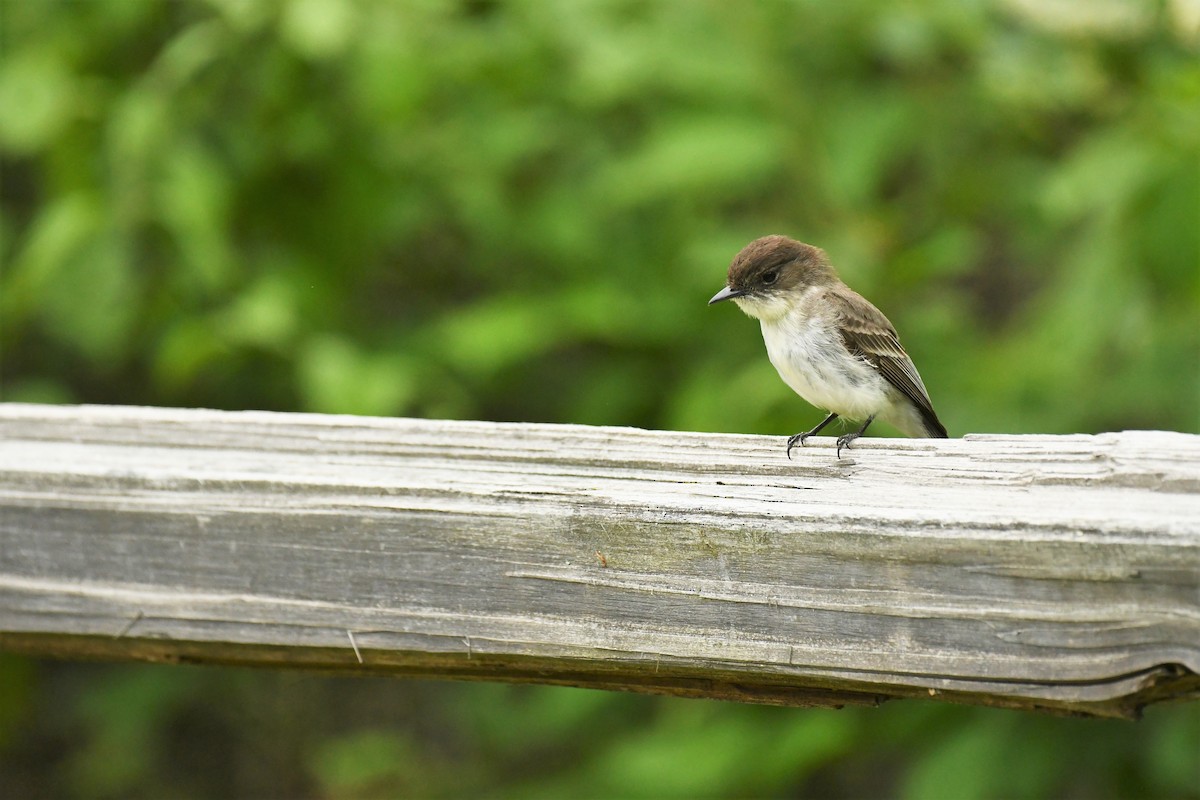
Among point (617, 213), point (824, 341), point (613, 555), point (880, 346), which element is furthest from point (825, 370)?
point (613, 555)

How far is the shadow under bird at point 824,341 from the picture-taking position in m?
3.91

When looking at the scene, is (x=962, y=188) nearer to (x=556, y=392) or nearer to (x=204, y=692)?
(x=556, y=392)

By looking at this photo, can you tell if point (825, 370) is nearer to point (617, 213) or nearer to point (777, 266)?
point (777, 266)

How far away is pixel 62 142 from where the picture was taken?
16.0 ft

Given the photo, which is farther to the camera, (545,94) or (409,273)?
(409,273)

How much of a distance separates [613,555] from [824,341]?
2.08 metres

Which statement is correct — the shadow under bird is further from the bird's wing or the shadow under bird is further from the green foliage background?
the green foliage background

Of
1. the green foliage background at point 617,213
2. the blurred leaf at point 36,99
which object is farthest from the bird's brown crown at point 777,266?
the blurred leaf at point 36,99

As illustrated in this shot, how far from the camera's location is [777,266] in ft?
13.1

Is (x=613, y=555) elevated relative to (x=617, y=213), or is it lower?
lower

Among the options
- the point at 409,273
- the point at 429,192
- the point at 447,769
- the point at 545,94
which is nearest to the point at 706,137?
the point at 545,94

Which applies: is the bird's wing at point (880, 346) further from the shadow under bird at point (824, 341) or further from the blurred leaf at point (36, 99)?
the blurred leaf at point (36, 99)

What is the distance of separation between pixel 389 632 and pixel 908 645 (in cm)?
89

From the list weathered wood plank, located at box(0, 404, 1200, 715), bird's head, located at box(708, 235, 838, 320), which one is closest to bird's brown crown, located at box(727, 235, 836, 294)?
bird's head, located at box(708, 235, 838, 320)
